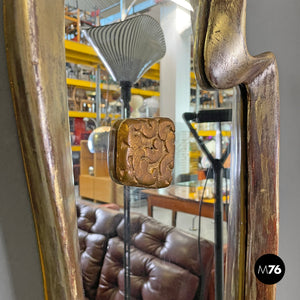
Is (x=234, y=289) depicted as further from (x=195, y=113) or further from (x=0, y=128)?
(x=0, y=128)

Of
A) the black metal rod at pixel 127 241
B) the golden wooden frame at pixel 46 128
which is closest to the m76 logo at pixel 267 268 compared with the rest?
the black metal rod at pixel 127 241

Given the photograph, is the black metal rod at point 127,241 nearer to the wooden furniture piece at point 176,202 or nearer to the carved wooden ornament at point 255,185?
the wooden furniture piece at point 176,202

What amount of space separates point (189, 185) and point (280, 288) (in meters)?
0.28

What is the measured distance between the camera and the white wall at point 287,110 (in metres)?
0.46

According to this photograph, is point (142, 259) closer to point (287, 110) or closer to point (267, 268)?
point (267, 268)

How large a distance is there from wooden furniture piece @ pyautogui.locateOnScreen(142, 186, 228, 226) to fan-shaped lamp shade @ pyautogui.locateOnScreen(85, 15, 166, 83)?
0.11 m

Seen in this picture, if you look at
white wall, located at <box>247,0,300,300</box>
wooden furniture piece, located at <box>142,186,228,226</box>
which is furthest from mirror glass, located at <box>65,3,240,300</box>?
white wall, located at <box>247,0,300,300</box>

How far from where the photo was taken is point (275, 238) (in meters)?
0.41

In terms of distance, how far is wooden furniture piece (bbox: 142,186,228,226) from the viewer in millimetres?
324

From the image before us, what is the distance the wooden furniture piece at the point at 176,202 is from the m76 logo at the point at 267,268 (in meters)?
0.08

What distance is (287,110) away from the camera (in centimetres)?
49

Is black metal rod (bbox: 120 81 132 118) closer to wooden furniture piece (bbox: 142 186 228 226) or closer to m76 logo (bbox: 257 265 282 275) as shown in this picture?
wooden furniture piece (bbox: 142 186 228 226)

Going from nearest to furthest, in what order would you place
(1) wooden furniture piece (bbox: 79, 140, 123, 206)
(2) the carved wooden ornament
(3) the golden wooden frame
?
(3) the golden wooden frame → (1) wooden furniture piece (bbox: 79, 140, 123, 206) → (2) the carved wooden ornament

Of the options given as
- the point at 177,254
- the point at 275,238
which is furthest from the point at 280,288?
the point at 177,254
